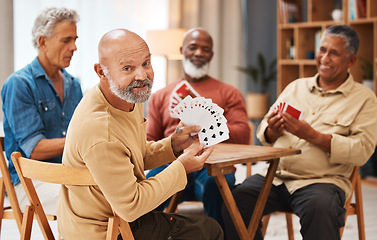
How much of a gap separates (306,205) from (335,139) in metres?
0.38

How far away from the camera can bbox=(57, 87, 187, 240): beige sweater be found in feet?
4.88

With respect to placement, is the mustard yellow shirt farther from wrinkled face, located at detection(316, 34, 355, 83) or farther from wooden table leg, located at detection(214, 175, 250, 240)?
wooden table leg, located at detection(214, 175, 250, 240)

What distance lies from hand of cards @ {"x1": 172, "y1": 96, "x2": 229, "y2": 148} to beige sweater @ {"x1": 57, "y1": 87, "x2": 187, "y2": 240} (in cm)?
18

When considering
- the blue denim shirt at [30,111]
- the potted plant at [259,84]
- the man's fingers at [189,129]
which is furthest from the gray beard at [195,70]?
the potted plant at [259,84]

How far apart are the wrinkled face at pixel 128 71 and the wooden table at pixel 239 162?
48cm

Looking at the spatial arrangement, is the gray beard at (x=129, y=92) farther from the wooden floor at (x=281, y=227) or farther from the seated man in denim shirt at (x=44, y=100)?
the wooden floor at (x=281, y=227)

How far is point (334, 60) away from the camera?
104 inches

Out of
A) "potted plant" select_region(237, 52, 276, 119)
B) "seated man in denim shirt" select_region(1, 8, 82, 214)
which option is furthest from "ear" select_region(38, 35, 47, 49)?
"potted plant" select_region(237, 52, 276, 119)

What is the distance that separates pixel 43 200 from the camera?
2221 millimetres

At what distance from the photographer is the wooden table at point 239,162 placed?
1.97m

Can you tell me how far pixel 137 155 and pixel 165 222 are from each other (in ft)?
0.97

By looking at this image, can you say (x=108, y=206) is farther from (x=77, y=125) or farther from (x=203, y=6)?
(x=203, y=6)

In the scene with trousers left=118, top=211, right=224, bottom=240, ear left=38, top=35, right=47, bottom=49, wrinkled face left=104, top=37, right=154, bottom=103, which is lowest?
trousers left=118, top=211, right=224, bottom=240

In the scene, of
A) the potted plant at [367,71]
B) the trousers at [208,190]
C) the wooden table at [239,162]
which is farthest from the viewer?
the potted plant at [367,71]
